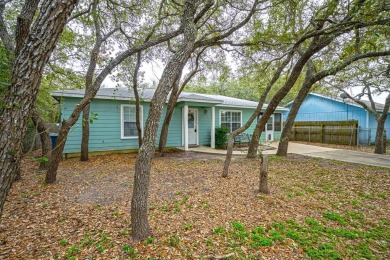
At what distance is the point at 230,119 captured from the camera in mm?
13273

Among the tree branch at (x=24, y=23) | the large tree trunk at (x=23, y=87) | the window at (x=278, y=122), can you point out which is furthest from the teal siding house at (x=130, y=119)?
the large tree trunk at (x=23, y=87)

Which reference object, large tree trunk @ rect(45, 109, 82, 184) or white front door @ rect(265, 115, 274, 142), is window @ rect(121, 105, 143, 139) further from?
white front door @ rect(265, 115, 274, 142)

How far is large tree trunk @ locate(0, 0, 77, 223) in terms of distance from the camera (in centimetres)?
158

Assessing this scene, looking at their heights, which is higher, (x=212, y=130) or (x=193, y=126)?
(x=193, y=126)

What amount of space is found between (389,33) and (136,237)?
Answer: 25.0ft

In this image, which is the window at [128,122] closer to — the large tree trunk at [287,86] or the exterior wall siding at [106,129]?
the exterior wall siding at [106,129]

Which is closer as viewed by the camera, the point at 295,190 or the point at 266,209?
the point at 266,209

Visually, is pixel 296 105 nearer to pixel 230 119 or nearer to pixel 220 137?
pixel 220 137

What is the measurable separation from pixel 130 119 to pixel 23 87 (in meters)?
8.89

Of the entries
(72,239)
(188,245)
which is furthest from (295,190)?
(72,239)

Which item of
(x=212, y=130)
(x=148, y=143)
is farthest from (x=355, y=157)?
(x=148, y=143)

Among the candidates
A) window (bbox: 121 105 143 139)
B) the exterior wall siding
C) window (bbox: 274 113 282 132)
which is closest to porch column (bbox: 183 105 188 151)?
the exterior wall siding

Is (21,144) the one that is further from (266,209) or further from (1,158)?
(266,209)

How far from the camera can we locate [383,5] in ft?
14.9
